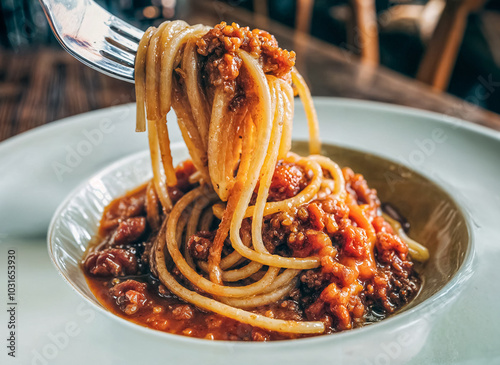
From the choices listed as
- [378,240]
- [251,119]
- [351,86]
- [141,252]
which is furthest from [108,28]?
[351,86]

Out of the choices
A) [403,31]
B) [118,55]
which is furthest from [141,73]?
[403,31]

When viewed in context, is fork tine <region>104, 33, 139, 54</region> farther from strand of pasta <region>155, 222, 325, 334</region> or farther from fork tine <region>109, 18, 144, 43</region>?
strand of pasta <region>155, 222, 325, 334</region>

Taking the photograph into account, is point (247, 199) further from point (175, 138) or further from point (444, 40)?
point (444, 40)

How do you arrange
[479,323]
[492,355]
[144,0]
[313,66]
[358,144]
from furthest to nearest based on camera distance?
[144,0] → [313,66] → [358,144] → [479,323] → [492,355]

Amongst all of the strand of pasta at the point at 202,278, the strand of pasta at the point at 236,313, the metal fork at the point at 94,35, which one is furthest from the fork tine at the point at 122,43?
the strand of pasta at the point at 236,313

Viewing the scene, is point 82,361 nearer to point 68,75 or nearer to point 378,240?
point 378,240

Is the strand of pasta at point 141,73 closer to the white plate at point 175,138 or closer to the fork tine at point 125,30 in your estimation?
the fork tine at point 125,30
